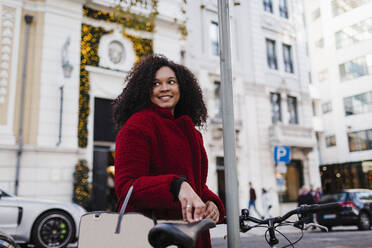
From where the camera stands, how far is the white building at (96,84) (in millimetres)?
11164

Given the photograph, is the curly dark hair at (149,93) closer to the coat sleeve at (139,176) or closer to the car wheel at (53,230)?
the coat sleeve at (139,176)

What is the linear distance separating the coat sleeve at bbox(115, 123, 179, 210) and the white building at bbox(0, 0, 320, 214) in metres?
6.85

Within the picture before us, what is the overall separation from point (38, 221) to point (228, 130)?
603 centimetres

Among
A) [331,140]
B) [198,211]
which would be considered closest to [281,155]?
[331,140]

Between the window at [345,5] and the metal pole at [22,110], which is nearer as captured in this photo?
the window at [345,5]

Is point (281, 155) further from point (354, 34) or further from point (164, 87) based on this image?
point (164, 87)

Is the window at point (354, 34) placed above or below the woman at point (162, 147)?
above

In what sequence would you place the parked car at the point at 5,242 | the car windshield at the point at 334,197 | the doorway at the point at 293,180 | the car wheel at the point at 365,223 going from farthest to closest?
the doorway at the point at 293,180, the car windshield at the point at 334,197, the car wheel at the point at 365,223, the parked car at the point at 5,242

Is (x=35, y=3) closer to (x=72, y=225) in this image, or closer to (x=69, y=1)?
(x=69, y=1)

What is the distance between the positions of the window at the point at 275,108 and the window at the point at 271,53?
1.60 metres

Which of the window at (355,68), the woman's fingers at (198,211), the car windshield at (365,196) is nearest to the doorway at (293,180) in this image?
the car windshield at (365,196)

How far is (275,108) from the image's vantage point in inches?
741

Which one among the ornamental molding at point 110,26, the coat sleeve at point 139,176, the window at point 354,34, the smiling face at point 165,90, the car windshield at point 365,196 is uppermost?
the ornamental molding at point 110,26

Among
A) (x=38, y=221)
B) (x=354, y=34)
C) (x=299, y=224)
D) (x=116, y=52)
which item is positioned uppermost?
(x=116, y=52)
